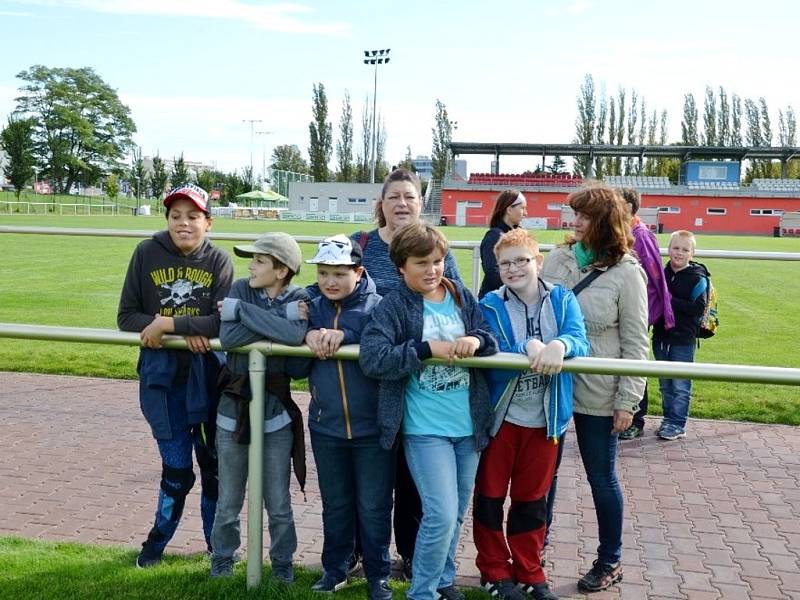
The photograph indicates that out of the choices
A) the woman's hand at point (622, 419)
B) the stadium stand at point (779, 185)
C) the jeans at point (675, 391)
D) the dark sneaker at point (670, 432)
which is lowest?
the dark sneaker at point (670, 432)

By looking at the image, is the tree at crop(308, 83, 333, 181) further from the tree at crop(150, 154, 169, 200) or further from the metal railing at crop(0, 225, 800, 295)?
the metal railing at crop(0, 225, 800, 295)

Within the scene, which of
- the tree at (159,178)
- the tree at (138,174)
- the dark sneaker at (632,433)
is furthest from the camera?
the tree at (138,174)

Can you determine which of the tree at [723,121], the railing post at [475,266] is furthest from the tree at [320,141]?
the railing post at [475,266]

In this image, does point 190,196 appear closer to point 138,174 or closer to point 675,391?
point 675,391

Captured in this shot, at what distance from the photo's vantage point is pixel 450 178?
213ft

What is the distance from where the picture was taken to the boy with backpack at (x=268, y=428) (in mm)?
3176

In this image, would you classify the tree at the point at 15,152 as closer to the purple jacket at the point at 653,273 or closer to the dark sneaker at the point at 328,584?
the purple jacket at the point at 653,273

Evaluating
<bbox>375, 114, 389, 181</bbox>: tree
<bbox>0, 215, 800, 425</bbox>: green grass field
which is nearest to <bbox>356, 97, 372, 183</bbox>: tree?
<bbox>375, 114, 389, 181</bbox>: tree

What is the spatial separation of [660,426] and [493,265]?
5.85 ft

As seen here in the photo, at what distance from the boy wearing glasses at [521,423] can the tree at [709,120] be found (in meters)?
83.2

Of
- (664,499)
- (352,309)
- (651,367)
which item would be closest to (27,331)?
(352,309)

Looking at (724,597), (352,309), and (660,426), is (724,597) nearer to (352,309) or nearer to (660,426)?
(352,309)

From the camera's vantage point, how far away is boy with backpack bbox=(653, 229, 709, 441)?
236 inches

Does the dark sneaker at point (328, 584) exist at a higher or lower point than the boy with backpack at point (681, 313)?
lower
